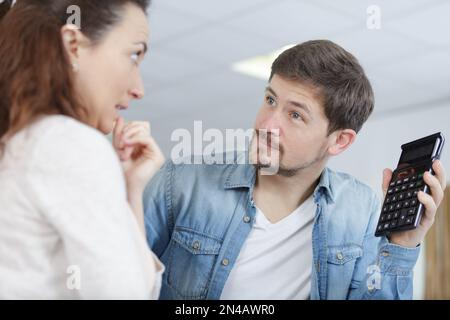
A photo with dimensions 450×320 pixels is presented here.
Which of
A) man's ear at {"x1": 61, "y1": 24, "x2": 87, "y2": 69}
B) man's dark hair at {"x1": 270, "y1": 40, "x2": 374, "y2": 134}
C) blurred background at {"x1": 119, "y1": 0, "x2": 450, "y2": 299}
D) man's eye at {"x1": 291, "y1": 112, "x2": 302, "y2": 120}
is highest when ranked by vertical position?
blurred background at {"x1": 119, "y1": 0, "x2": 450, "y2": 299}

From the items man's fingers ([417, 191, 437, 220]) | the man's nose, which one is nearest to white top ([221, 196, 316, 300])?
the man's nose

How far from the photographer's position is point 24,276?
68 cm

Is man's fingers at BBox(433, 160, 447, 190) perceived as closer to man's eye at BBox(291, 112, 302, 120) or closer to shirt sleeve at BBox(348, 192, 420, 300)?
shirt sleeve at BBox(348, 192, 420, 300)

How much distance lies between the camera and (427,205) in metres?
0.88

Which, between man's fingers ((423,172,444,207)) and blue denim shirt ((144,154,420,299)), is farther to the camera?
blue denim shirt ((144,154,420,299))

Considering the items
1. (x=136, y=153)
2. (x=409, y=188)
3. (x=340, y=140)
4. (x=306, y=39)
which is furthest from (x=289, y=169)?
(x=306, y=39)

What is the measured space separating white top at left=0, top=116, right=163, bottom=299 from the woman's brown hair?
28 millimetres

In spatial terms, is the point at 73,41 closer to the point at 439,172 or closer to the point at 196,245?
the point at 196,245

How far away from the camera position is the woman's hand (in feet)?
2.60

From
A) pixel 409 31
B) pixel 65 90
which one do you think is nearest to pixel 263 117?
pixel 65 90

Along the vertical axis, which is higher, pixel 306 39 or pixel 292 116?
pixel 306 39

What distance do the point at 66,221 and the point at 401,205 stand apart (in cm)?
46

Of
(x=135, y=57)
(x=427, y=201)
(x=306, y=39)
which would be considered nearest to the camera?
(x=135, y=57)
